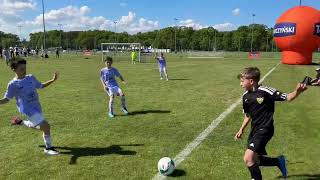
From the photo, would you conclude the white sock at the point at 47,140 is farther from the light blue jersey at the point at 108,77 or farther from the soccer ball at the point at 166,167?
the light blue jersey at the point at 108,77

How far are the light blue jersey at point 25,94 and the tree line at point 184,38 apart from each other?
113084 mm

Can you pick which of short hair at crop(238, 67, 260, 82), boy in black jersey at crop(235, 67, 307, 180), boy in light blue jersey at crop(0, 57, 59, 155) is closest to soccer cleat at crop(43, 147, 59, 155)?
boy in light blue jersey at crop(0, 57, 59, 155)

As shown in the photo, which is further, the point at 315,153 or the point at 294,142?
the point at 294,142

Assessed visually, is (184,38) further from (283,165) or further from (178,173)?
(283,165)

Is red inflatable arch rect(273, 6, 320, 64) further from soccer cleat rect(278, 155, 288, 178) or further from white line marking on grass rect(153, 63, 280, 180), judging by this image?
soccer cleat rect(278, 155, 288, 178)

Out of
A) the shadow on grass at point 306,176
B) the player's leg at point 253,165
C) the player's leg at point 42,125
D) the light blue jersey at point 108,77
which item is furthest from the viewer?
the light blue jersey at point 108,77

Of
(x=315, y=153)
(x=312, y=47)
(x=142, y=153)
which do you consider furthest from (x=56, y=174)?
(x=312, y=47)

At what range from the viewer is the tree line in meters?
136

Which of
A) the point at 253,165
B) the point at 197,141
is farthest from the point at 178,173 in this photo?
the point at 197,141

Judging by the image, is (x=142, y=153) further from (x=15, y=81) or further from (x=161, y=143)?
(x=15, y=81)

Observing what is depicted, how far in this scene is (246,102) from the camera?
5.61 meters

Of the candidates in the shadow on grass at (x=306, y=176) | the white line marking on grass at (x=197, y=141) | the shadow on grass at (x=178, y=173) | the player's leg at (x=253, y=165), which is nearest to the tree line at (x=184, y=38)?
the white line marking on grass at (x=197, y=141)

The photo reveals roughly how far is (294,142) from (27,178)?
16.9ft

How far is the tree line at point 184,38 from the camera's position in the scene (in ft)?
448
